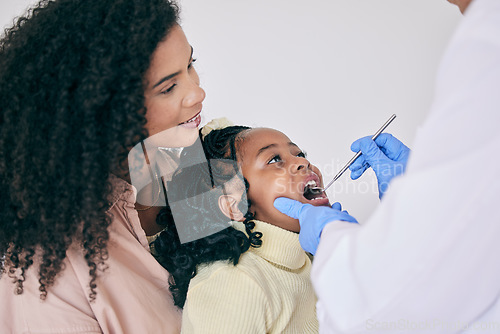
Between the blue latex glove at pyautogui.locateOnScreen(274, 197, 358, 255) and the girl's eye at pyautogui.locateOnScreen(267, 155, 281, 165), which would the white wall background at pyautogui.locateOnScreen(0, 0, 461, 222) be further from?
the blue latex glove at pyautogui.locateOnScreen(274, 197, 358, 255)

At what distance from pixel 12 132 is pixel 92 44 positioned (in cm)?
29

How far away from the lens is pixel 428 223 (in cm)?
66

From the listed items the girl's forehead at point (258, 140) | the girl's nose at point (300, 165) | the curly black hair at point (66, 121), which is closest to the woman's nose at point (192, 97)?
the curly black hair at point (66, 121)

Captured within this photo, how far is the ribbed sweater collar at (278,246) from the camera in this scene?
1.32 m

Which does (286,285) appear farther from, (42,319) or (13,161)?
(13,161)

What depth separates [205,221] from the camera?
56.0 inches

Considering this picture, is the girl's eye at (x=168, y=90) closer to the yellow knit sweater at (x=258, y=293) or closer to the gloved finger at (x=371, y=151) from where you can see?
the yellow knit sweater at (x=258, y=293)

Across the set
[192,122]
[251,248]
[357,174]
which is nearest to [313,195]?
[357,174]

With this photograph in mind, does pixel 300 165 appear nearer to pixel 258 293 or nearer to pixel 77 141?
pixel 258 293

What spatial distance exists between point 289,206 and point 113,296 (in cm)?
56

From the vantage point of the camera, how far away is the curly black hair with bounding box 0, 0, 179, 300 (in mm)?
1016

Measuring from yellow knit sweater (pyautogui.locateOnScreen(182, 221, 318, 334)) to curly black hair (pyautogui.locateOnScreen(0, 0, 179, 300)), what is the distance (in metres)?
0.30

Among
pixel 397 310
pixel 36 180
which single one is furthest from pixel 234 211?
pixel 397 310

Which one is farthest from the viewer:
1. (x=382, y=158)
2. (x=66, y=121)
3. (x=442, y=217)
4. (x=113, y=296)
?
(x=382, y=158)
